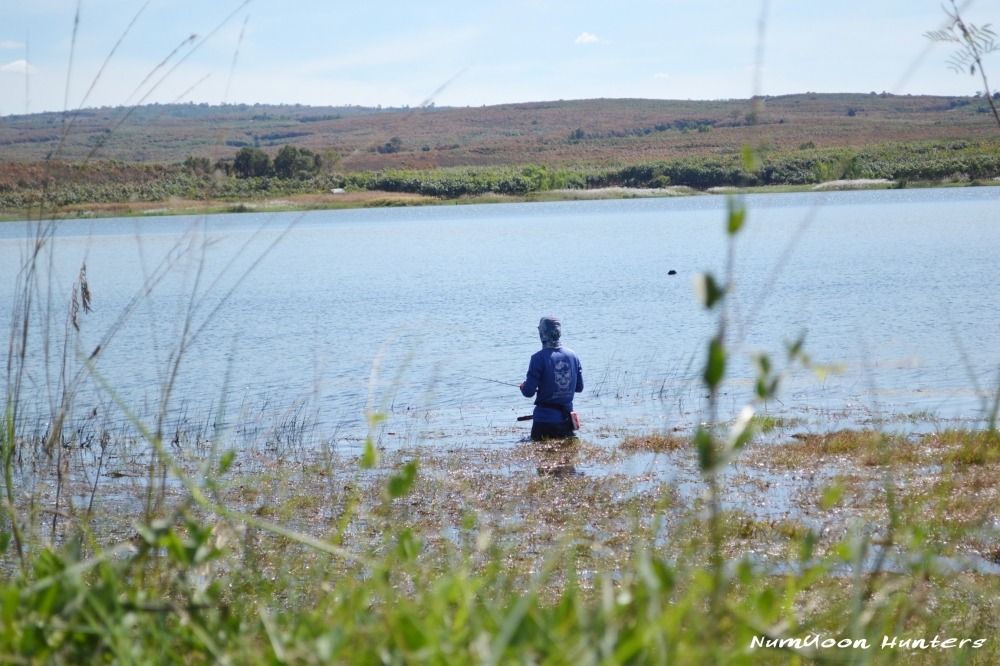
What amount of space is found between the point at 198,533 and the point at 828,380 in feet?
46.5

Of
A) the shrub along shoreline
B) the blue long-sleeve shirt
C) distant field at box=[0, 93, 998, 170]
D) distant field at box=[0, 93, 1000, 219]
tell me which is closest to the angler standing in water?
the blue long-sleeve shirt

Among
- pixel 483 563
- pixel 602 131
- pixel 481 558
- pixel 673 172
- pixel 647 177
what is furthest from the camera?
pixel 602 131

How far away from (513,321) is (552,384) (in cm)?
1374

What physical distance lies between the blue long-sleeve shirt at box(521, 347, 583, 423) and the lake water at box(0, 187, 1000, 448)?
1.06 metres

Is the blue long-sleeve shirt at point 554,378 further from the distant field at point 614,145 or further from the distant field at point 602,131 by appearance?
the distant field at point 602,131

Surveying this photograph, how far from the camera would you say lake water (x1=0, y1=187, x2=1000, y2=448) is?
12805mm

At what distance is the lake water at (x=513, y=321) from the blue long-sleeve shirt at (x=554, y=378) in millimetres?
1056

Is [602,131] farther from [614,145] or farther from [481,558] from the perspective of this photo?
[481,558]

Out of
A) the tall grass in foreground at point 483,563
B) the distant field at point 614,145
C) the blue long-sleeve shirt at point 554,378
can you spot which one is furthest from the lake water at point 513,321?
the distant field at point 614,145

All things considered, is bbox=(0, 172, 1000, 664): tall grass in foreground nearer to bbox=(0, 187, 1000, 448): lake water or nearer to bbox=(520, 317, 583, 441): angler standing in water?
bbox=(0, 187, 1000, 448): lake water

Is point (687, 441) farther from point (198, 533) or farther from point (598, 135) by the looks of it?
point (598, 135)

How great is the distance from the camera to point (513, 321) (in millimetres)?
24906

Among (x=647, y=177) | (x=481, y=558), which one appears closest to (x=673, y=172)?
(x=647, y=177)

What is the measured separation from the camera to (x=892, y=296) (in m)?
25.6
